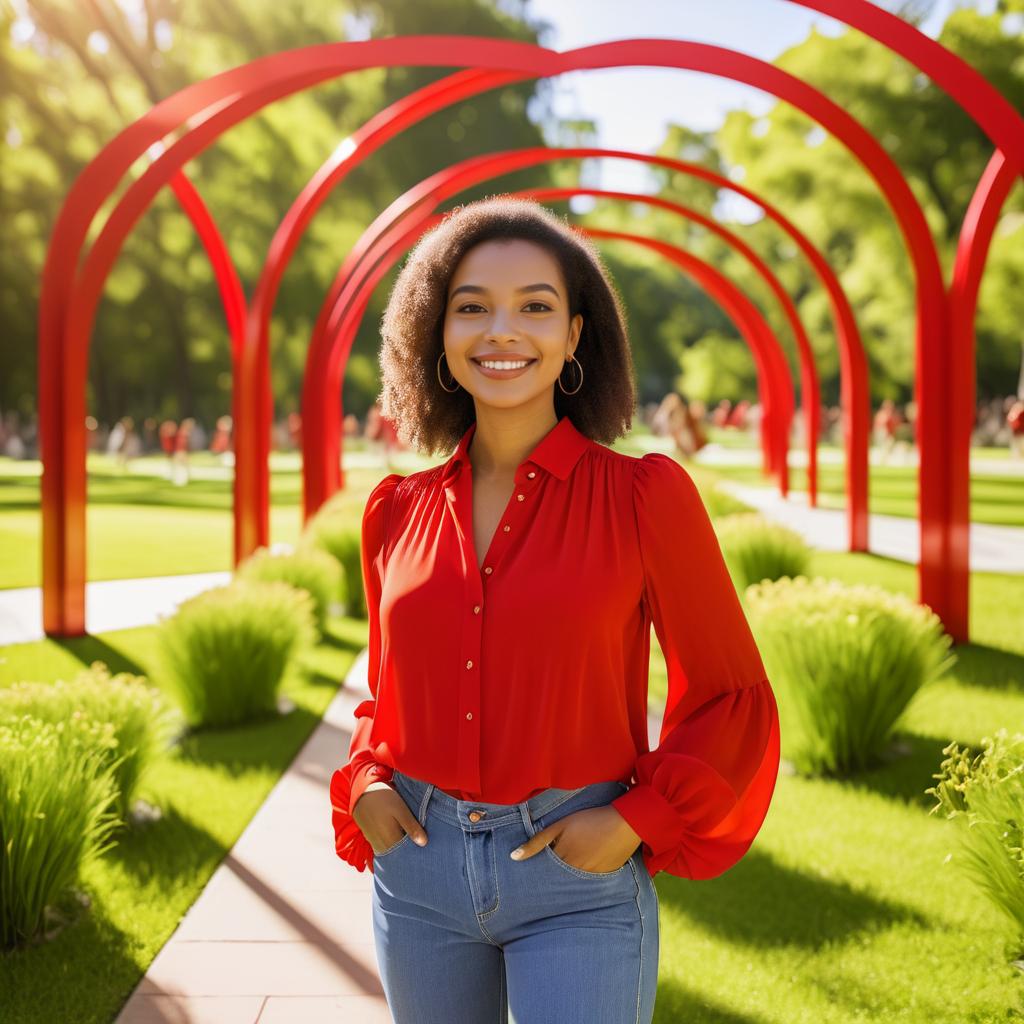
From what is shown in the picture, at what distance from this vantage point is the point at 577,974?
5.56 ft

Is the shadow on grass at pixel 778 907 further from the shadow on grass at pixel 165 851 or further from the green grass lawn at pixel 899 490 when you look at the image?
the green grass lawn at pixel 899 490

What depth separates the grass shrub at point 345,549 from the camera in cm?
964

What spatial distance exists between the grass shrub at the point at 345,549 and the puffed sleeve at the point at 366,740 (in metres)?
7.37

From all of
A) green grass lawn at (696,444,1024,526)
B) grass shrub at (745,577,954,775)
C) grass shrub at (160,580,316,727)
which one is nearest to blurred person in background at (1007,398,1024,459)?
green grass lawn at (696,444,1024,526)

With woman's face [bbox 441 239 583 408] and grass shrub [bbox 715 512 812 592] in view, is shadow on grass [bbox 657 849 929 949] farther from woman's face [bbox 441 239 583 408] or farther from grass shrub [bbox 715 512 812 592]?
grass shrub [bbox 715 512 812 592]

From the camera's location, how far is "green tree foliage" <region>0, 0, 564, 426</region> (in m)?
33.0

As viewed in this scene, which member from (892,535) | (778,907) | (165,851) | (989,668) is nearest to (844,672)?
(778,907)

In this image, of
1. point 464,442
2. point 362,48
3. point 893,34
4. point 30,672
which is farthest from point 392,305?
point 30,672

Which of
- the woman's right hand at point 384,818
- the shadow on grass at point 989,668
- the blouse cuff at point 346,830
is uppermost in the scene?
the woman's right hand at point 384,818

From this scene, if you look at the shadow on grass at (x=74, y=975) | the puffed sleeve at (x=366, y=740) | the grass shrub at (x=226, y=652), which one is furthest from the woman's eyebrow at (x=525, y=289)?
the grass shrub at (x=226, y=652)

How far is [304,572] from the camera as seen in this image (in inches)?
330

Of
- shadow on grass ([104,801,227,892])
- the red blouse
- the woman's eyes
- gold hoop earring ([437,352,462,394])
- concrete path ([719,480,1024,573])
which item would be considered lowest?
shadow on grass ([104,801,227,892])

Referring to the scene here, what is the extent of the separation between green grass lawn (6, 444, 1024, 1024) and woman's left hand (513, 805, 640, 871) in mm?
1782

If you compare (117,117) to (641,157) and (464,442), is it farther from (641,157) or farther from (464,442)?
(464,442)
